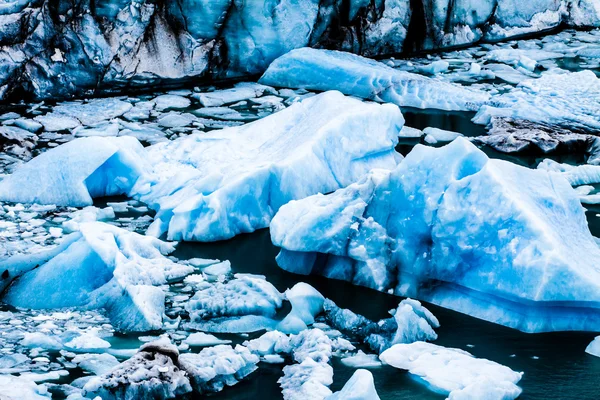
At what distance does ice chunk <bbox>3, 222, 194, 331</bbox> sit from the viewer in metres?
3.02

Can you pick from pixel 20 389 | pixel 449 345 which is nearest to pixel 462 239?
pixel 449 345

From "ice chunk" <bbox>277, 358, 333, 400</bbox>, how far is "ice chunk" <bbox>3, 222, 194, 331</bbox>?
22.9 inches

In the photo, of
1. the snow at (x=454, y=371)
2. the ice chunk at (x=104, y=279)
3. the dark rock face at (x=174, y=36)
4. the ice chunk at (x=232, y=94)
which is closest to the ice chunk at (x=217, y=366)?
the ice chunk at (x=104, y=279)

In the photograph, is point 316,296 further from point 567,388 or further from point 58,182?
point 58,182

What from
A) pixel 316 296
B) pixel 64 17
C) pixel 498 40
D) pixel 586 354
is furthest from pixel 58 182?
pixel 498 40

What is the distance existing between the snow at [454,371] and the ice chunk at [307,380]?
23 cm

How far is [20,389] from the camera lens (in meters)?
2.44

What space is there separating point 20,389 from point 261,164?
1.75 metres

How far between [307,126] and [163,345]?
2.00 meters

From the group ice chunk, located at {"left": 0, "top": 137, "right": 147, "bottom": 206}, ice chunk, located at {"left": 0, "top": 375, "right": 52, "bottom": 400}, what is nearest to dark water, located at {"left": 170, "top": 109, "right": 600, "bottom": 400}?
ice chunk, located at {"left": 0, "top": 375, "right": 52, "bottom": 400}

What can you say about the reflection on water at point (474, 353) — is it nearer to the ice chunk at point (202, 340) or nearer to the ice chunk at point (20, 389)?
the ice chunk at point (202, 340)

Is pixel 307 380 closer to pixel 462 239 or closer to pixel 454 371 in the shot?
pixel 454 371

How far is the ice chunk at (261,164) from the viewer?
378 cm

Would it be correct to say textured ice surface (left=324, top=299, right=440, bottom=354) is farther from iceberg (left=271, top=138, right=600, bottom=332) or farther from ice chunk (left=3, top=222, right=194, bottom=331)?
ice chunk (left=3, top=222, right=194, bottom=331)
